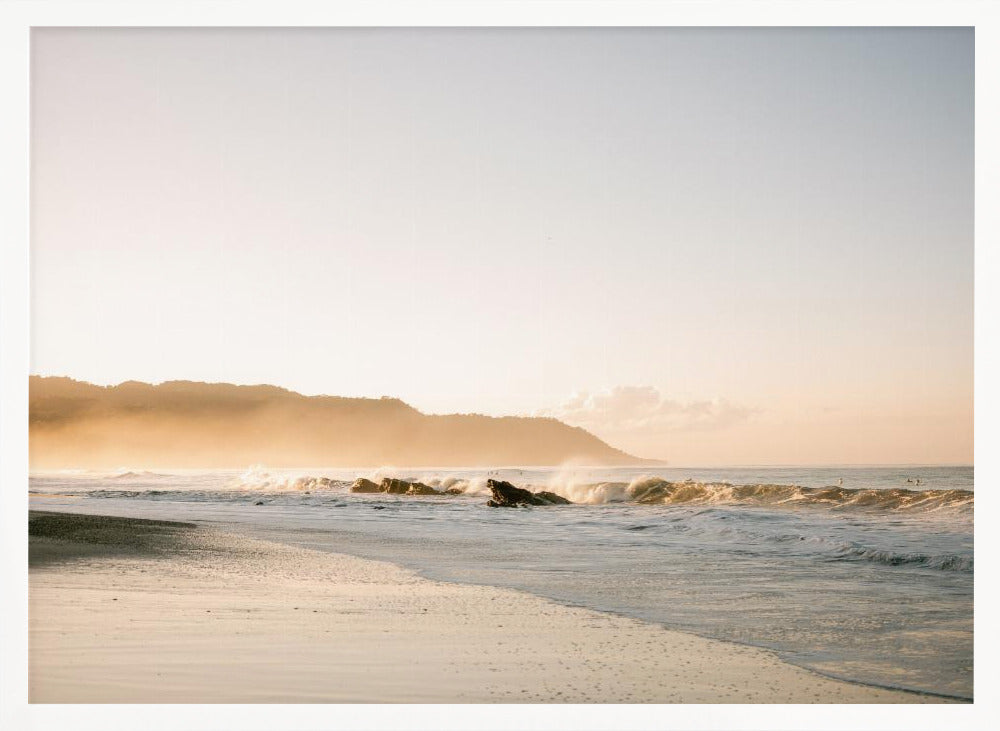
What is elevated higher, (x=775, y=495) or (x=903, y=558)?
(x=775, y=495)

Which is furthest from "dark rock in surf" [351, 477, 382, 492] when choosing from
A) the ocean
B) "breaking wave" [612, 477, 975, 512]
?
"breaking wave" [612, 477, 975, 512]

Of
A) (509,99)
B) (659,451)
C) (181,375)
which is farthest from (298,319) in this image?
(659,451)

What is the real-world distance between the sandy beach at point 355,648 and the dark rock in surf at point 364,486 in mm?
2060

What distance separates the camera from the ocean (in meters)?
3.61

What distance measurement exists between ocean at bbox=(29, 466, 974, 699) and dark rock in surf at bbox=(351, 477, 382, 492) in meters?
0.07

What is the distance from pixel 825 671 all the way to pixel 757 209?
8.17 ft

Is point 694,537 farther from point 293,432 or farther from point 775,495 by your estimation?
point 293,432

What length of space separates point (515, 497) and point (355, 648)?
3868 mm

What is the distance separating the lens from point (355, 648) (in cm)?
331

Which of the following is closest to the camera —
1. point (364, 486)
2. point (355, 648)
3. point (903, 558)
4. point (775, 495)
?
point (355, 648)

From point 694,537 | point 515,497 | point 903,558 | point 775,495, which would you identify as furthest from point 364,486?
point 903,558

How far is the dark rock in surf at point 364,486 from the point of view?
6.54 metres

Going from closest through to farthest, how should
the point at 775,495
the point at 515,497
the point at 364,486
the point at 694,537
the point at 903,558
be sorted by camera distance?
the point at 903,558, the point at 694,537, the point at 775,495, the point at 364,486, the point at 515,497

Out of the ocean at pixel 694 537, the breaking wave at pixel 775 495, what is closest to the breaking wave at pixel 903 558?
the ocean at pixel 694 537
